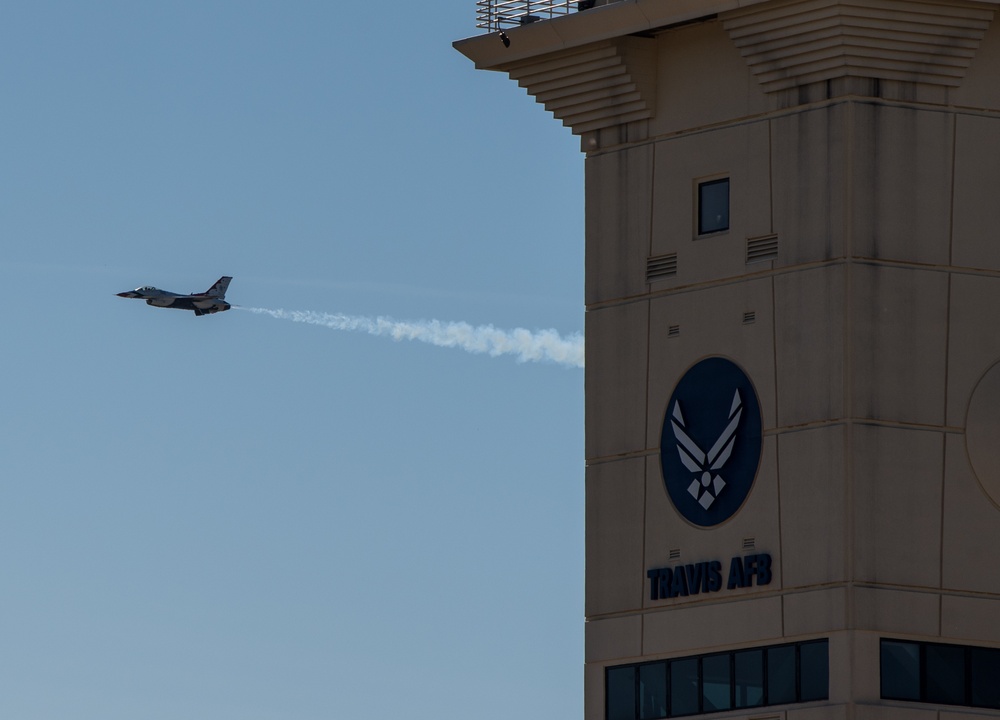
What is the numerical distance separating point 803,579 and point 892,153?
12.0 meters

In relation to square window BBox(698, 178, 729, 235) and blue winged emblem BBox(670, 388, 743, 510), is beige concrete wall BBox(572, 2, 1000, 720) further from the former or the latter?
blue winged emblem BBox(670, 388, 743, 510)

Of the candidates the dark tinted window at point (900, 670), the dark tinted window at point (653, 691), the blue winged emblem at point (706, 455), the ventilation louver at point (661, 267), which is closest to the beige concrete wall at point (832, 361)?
the ventilation louver at point (661, 267)

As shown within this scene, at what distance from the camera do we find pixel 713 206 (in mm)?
80688

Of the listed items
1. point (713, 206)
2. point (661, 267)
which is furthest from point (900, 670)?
point (713, 206)

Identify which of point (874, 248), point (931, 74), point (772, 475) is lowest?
point (772, 475)

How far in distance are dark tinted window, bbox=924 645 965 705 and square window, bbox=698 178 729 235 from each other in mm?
13487

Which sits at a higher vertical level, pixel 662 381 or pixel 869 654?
pixel 662 381

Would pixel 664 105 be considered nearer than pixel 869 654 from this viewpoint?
No

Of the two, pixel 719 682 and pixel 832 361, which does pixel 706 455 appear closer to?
pixel 832 361

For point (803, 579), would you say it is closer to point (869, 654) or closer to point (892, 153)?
point (869, 654)

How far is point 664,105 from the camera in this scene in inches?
3236

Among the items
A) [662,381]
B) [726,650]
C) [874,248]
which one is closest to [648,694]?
[726,650]

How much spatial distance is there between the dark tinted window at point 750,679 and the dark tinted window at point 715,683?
40 centimetres

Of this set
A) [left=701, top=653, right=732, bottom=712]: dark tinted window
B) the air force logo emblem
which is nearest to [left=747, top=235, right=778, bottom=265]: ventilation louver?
the air force logo emblem
